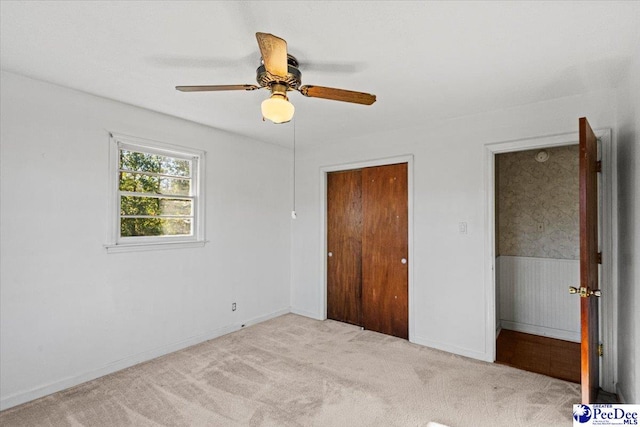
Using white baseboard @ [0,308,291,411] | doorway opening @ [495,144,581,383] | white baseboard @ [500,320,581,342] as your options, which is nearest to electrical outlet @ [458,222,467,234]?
doorway opening @ [495,144,581,383]

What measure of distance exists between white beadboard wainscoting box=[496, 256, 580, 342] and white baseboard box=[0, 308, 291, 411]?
322 centimetres

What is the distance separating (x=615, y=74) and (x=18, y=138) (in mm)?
4318

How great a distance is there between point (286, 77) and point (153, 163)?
2.07 metres

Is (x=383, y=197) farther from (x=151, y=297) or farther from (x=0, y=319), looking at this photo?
(x=0, y=319)

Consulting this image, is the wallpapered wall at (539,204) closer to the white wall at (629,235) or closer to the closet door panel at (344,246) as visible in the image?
the white wall at (629,235)

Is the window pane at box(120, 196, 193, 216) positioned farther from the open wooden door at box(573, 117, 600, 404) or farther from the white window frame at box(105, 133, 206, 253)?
the open wooden door at box(573, 117, 600, 404)

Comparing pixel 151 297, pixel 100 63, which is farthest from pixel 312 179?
pixel 100 63

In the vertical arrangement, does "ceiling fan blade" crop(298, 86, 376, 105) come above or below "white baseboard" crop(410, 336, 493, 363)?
above

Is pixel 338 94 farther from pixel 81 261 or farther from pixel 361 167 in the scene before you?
pixel 81 261

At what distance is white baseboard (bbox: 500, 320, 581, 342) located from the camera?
3.52 m

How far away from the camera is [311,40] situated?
1.82 m

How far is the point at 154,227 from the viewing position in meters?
3.17

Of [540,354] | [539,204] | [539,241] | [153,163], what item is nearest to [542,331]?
[540,354]

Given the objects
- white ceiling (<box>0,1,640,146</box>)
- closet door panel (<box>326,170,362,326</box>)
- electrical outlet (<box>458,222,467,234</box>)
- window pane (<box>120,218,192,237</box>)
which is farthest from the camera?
closet door panel (<box>326,170,362,326</box>)
